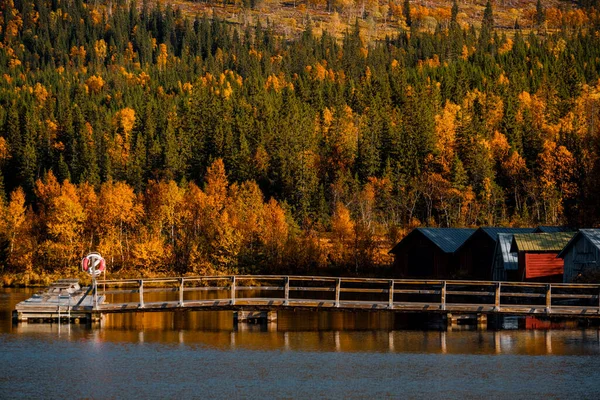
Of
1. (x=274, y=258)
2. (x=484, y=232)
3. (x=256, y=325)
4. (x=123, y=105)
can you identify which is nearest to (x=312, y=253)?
(x=274, y=258)

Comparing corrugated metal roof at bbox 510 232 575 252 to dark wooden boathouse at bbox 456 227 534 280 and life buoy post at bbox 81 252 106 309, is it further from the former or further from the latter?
life buoy post at bbox 81 252 106 309

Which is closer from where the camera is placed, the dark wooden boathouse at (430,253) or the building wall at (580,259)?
the building wall at (580,259)

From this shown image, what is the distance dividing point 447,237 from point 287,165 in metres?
48.3

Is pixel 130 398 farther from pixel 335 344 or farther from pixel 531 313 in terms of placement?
pixel 531 313

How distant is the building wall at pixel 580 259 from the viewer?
194 feet

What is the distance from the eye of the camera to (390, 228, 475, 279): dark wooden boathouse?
86.2 m

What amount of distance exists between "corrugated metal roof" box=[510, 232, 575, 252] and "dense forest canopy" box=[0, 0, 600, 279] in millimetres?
5765

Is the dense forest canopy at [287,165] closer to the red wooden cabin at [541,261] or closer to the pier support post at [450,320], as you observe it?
the red wooden cabin at [541,261]

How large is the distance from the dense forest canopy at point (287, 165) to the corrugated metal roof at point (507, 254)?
6.56 m

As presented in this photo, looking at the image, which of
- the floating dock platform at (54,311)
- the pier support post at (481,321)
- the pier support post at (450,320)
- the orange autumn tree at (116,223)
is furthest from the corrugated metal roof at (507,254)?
the orange autumn tree at (116,223)

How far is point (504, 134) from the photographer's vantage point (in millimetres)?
150625

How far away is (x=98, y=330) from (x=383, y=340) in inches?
534

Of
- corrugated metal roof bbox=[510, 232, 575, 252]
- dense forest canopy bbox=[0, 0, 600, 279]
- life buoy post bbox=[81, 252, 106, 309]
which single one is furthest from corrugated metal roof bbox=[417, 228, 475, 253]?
life buoy post bbox=[81, 252, 106, 309]

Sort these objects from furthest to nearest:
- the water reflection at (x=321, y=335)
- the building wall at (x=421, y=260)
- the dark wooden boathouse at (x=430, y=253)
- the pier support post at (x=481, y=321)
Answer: the building wall at (x=421, y=260) < the dark wooden boathouse at (x=430, y=253) < the pier support post at (x=481, y=321) < the water reflection at (x=321, y=335)
